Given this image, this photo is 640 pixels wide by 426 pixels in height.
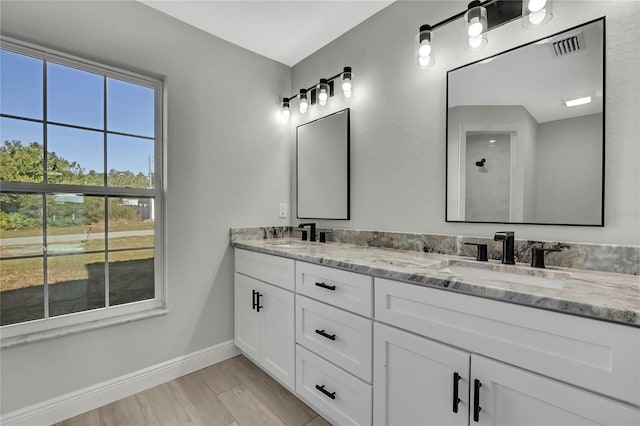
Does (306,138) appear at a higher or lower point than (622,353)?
higher

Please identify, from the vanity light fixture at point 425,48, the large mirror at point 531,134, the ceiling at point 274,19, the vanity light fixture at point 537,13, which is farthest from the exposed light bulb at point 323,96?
the vanity light fixture at point 537,13

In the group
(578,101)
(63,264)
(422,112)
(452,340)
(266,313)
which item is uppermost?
(422,112)

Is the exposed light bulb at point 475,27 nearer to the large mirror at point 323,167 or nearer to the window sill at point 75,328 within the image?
the large mirror at point 323,167

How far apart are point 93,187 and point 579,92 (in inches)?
101

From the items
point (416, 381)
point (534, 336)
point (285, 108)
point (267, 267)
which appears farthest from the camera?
point (285, 108)

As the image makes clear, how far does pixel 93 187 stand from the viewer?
177 centimetres

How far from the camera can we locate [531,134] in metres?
1.36

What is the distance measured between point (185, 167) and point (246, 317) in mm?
1169

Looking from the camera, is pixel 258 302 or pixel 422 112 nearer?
pixel 422 112

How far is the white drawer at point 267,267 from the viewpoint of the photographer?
1718 mm

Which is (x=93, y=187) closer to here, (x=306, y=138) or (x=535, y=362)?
(x=306, y=138)

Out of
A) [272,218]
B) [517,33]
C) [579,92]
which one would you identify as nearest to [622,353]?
[579,92]

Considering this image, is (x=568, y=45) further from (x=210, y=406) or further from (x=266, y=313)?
(x=210, y=406)

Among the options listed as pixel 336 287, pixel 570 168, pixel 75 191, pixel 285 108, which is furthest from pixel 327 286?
pixel 285 108
